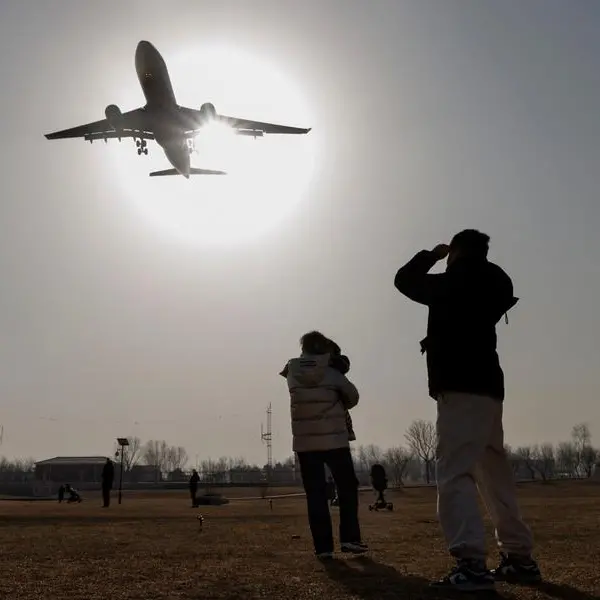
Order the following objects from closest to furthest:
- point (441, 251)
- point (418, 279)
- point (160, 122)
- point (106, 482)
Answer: point (418, 279)
point (441, 251)
point (106, 482)
point (160, 122)

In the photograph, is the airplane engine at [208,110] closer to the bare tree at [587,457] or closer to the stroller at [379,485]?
the stroller at [379,485]

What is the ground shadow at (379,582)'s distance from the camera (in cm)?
323

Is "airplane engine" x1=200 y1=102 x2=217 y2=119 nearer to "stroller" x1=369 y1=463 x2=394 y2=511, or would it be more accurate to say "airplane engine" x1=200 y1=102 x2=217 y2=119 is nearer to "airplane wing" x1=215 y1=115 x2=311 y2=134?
"airplane wing" x1=215 y1=115 x2=311 y2=134

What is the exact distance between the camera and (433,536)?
693 centimetres

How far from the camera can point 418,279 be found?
13.2ft

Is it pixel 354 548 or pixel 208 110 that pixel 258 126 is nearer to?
pixel 208 110

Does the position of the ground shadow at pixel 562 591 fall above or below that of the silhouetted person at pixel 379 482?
above

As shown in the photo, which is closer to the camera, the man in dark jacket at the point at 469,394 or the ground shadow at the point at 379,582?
the ground shadow at the point at 379,582

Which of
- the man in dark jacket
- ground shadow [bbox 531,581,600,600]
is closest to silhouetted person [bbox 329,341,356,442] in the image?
the man in dark jacket

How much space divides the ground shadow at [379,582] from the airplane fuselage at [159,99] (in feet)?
133

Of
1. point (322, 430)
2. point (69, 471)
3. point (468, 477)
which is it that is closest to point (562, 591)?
point (468, 477)

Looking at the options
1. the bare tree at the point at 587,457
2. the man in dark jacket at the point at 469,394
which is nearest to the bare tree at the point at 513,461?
the man in dark jacket at the point at 469,394

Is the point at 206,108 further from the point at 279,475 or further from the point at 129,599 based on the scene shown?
the point at 279,475

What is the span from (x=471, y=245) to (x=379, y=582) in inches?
78.3
